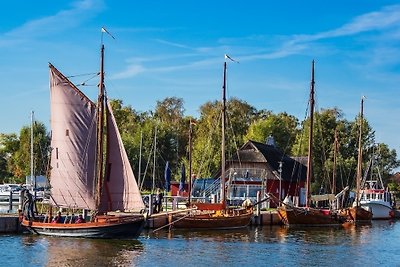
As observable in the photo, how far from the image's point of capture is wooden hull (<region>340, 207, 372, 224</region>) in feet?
208

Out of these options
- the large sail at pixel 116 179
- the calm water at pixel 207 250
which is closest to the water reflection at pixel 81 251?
the calm water at pixel 207 250

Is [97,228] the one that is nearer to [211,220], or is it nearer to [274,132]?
[211,220]

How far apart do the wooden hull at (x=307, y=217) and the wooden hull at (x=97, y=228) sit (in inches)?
684

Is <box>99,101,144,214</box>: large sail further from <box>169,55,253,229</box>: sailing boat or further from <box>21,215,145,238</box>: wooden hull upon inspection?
<box>169,55,253,229</box>: sailing boat

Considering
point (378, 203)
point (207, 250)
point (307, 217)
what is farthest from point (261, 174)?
point (207, 250)

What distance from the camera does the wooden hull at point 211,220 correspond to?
162 feet

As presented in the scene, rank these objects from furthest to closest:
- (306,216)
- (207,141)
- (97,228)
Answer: (207,141) → (306,216) → (97,228)

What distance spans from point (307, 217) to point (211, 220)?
10333 mm

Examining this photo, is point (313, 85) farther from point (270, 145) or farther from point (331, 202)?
point (270, 145)

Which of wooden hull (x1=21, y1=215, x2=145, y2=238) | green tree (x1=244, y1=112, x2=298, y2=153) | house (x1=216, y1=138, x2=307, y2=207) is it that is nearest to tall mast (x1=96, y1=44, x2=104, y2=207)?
wooden hull (x1=21, y1=215, x2=145, y2=238)

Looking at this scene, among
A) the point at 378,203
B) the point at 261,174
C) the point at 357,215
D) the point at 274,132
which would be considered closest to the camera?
the point at 357,215

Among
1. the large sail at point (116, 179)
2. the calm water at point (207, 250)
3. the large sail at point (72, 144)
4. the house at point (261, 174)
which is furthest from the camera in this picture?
the house at point (261, 174)

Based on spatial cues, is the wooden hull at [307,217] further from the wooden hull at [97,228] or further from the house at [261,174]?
the wooden hull at [97,228]

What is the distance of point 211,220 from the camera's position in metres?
50.4
